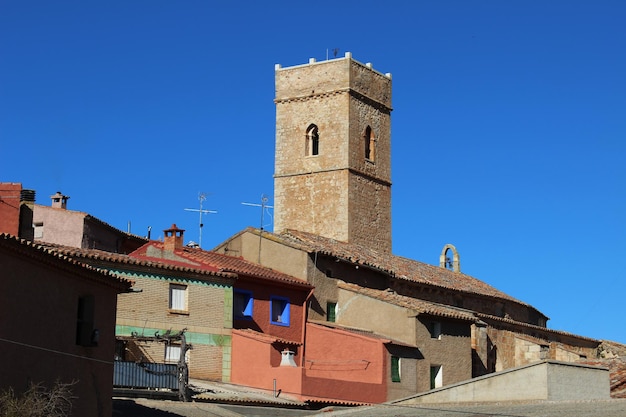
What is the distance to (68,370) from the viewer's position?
27.7 metres

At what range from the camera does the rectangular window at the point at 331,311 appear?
48.8 metres

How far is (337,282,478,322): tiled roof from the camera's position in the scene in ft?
156

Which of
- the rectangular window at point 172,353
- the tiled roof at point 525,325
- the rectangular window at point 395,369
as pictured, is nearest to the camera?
the rectangular window at point 172,353

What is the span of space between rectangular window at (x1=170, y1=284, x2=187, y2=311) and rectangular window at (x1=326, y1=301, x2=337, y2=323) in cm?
806

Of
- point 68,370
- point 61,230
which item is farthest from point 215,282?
point 68,370

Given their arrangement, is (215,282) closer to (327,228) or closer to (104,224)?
(104,224)

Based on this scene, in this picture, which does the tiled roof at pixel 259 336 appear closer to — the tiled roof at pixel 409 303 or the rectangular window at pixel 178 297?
the rectangular window at pixel 178 297

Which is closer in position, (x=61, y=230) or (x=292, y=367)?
(x=292, y=367)

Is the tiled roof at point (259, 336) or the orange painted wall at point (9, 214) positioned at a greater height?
the orange painted wall at point (9, 214)

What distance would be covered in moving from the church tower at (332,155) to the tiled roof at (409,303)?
10.8 metres

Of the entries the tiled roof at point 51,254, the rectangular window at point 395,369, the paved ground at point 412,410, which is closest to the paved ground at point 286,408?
the paved ground at point 412,410

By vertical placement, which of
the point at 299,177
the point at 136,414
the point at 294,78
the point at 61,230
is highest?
the point at 294,78

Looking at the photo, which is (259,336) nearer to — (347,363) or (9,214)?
(347,363)

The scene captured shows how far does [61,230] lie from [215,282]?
10205 mm
